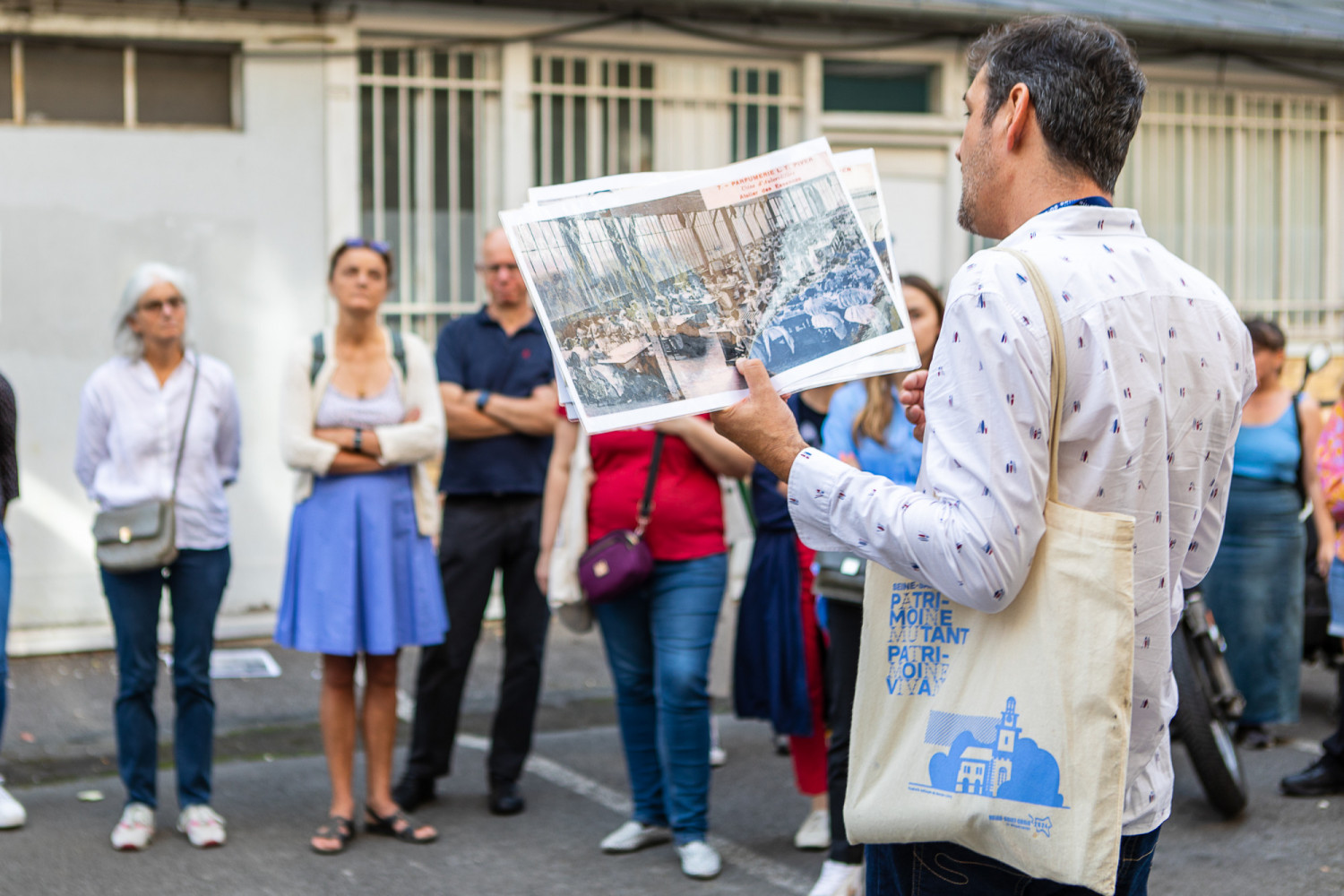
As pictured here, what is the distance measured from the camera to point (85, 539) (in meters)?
7.68

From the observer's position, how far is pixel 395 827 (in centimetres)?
486

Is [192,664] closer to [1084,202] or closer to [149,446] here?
[149,446]

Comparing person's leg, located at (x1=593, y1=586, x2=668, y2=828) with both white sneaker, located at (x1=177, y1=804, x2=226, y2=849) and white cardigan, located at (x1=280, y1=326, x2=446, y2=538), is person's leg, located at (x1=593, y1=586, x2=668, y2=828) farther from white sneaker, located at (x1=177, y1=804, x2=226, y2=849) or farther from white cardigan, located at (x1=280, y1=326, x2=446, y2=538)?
white sneaker, located at (x1=177, y1=804, x2=226, y2=849)

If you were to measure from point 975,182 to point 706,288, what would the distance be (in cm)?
43

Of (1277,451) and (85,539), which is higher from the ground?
(1277,451)

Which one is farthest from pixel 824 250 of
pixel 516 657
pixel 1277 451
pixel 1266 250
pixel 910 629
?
pixel 1266 250

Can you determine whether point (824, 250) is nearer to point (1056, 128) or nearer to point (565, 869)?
point (1056, 128)

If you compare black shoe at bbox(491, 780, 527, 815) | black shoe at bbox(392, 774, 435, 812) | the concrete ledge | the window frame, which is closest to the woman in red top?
black shoe at bbox(491, 780, 527, 815)

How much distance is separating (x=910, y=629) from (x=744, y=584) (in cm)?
296

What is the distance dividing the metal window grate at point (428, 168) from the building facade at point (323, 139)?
0.04 ft

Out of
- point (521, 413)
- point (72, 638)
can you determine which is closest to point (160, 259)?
point (72, 638)

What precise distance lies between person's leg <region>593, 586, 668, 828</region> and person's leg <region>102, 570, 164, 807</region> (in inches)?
64.9

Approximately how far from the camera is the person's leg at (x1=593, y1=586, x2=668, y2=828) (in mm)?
4684

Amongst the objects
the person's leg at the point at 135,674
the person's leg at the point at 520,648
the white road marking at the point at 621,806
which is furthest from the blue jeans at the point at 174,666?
the white road marking at the point at 621,806
